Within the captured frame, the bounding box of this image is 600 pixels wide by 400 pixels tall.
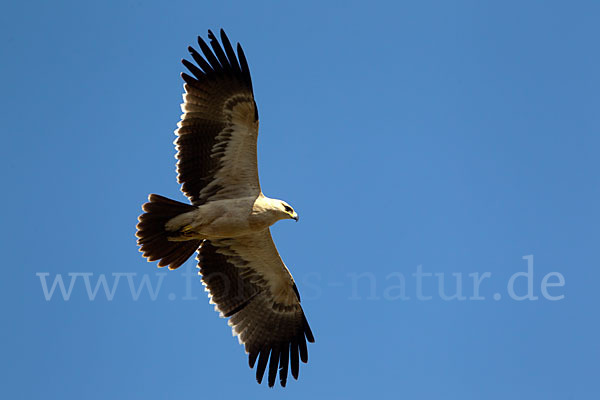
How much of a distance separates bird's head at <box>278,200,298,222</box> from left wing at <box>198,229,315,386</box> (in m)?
→ 0.82

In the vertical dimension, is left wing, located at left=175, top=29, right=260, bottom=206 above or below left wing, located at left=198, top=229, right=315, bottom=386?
above

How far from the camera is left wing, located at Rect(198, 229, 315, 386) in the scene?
11562 mm

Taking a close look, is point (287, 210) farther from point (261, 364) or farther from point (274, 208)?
point (261, 364)

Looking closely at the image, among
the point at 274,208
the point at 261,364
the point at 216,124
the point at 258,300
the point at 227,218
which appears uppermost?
the point at 216,124

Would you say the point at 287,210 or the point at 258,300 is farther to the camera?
the point at 258,300

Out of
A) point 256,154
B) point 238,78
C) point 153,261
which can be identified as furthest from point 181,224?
point 238,78

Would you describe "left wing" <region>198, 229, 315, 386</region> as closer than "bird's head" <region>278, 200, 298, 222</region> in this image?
No

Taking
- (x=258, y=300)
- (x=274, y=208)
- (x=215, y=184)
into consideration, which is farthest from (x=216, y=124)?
(x=258, y=300)

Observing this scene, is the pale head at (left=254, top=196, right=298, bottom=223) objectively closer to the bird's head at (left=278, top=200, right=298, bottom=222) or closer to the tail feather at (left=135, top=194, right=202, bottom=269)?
the bird's head at (left=278, top=200, right=298, bottom=222)

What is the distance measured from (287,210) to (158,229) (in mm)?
1745

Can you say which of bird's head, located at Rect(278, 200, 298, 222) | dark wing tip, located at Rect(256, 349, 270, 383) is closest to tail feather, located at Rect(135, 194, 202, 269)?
bird's head, located at Rect(278, 200, 298, 222)

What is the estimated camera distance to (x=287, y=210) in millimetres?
10828

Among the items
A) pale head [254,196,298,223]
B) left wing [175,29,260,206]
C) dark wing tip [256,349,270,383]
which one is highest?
left wing [175,29,260,206]

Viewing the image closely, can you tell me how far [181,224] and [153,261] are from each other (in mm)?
661
